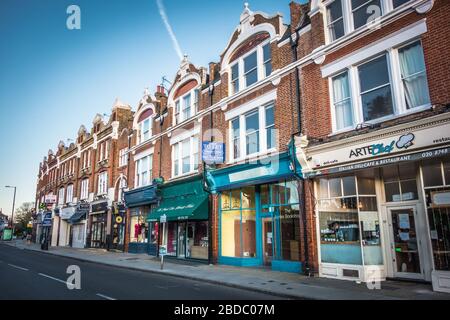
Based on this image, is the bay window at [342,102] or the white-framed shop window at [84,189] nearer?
the bay window at [342,102]

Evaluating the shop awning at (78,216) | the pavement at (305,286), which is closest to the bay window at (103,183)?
the shop awning at (78,216)

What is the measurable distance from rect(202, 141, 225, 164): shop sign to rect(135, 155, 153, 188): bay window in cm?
885

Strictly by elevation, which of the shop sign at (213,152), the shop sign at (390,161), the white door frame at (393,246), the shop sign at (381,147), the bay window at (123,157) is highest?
the bay window at (123,157)

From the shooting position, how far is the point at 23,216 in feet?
288

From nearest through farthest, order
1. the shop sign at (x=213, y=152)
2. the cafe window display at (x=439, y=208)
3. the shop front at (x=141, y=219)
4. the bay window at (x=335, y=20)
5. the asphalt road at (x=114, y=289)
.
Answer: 1. the asphalt road at (x=114, y=289)
2. the cafe window display at (x=439, y=208)
3. the bay window at (x=335, y=20)
4. the shop sign at (x=213, y=152)
5. the shop front at (x=141, y=219)

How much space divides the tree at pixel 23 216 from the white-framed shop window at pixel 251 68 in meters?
68.8

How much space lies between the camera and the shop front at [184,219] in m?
18.5

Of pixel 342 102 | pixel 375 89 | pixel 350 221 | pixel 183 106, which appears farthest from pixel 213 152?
pixel 375 89

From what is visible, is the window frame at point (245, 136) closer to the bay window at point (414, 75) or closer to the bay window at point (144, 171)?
the bay window at point (414, 75)

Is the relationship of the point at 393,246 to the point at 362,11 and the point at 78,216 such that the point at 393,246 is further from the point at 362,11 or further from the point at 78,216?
the point at 78,216

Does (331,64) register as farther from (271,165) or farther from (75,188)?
(75,188)

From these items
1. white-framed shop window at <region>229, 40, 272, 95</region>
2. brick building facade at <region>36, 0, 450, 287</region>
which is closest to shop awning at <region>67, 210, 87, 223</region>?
brick building facade at <region>36, 0, 450, 287</region>

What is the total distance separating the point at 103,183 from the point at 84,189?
544 cm
